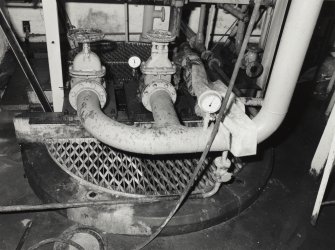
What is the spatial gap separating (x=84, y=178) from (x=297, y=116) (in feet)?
7.35

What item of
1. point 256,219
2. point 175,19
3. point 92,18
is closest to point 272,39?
point 175,19

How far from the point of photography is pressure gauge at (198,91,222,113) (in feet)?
5.16

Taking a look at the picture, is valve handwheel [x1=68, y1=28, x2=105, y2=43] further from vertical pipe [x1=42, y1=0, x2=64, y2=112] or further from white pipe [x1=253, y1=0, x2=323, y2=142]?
white pipe [x1=253, y1=0, x2=323, y2=142]

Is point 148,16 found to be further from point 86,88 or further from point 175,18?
point 86,88

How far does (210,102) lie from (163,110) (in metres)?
0.43

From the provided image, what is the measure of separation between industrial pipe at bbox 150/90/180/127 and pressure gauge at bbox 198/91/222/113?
0.26m

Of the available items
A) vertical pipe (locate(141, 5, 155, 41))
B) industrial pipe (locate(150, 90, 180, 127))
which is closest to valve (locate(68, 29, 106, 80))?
industrial pipe (locate(150, 90, 180, 127))

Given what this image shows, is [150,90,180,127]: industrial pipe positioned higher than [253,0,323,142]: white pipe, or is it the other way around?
[253,0,323,142]: white pipe

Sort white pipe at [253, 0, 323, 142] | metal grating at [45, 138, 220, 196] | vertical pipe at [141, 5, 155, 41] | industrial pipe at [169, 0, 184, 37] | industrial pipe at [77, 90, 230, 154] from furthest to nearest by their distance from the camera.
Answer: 1. vertical pipe at [141, 5, 155, 41]
2. industrial pipe at [169, 0, 184, 37]
3. metal grating at [45, 138, 220, 196]
4. industrial pipe at [77, 90, 230, 154]
5. white pipe at [253, 0, 323, 142]

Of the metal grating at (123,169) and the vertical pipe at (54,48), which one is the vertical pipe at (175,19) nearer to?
the vertical pipe at (54,48)

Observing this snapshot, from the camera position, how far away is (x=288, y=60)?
159cm

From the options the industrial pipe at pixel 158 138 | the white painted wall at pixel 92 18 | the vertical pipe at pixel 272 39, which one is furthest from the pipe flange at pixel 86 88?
the white painted wall at pixel 92 18

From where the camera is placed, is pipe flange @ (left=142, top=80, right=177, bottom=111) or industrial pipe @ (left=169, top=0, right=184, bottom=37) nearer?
pipe flange @ (left=142, top=80, right=177, bottom=111)

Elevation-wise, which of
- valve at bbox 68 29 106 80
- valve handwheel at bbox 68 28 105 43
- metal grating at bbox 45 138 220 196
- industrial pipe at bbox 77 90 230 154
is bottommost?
metal grating at bbox 45 138 220 196
